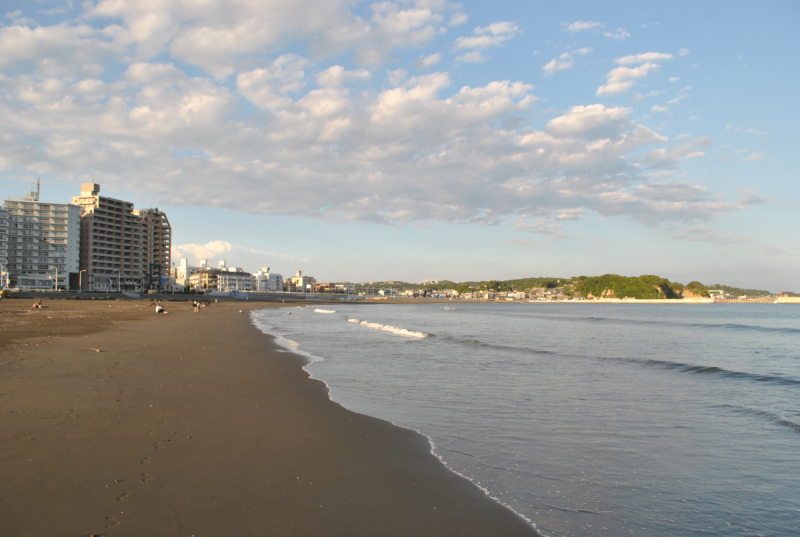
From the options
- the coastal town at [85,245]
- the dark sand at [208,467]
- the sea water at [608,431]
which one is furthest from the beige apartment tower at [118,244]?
the dark sand at [208,467]

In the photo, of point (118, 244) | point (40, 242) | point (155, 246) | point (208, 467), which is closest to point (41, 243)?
point (40, 242)

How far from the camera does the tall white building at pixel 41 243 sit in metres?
101

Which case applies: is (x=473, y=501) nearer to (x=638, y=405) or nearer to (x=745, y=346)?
(x=638, y=405)

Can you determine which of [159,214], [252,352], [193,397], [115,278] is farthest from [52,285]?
[193,397]

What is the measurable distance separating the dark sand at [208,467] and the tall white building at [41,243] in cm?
11730

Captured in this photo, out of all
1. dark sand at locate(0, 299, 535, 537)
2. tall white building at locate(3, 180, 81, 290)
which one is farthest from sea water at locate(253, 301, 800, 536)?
tall white building at locate(3, 180, 81, 290)

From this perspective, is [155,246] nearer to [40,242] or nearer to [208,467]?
[40,242]

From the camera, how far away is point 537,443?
266 inches

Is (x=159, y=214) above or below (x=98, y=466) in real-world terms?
above

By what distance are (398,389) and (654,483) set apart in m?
6.31

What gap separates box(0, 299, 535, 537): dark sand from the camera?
387 cm

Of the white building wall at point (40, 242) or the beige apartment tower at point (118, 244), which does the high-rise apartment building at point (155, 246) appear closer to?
the beige apartment tower at point (118, 244)

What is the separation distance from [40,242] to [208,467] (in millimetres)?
127444

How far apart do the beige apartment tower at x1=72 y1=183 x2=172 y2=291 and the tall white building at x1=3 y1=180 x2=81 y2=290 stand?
12.0 feet
